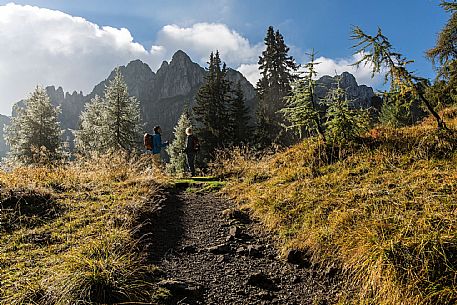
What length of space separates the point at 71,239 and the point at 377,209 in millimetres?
4468

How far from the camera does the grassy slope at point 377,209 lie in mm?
2916

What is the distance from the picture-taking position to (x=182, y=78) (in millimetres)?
162750

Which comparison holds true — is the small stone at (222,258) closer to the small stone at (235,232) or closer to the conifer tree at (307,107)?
the small stone at (235,232)

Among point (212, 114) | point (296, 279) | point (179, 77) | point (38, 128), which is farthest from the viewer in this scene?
point (179, 77)

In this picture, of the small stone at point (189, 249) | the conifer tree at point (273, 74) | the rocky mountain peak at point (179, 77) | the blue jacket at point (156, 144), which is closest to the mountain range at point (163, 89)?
the rocky mountain peak at point (179, 77)

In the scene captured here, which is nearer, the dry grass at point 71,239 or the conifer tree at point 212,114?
the dry grass at point 71,239

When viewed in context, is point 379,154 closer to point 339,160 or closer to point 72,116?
point 339,160

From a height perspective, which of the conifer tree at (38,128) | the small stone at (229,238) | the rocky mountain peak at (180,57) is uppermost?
the rocky mountain peak at (180,57)

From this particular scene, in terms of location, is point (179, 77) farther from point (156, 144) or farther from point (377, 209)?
point (377, 209)

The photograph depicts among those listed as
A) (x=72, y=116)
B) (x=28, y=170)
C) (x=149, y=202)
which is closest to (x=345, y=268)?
(x=149, y=202)

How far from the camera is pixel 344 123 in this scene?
7.90 metres

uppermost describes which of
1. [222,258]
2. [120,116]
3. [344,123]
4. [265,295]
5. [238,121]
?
[238,121]

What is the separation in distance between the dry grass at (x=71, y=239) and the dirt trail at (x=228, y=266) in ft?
1.48

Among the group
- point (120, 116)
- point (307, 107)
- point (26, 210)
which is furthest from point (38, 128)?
point (307, 107)
